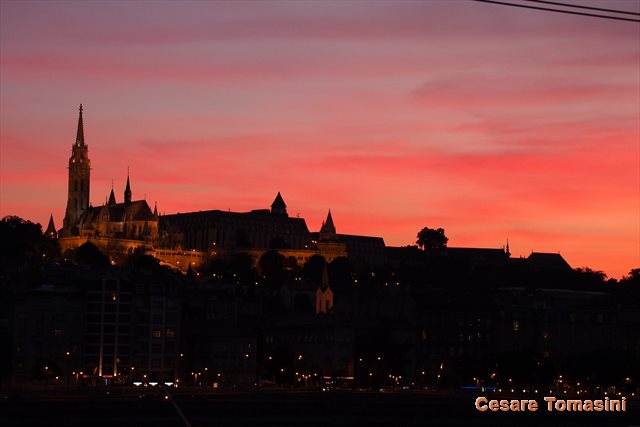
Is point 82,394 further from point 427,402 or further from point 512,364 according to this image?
point 512,364

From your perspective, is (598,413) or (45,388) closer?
(598,413)

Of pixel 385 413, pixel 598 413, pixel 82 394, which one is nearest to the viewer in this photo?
pixel 385 413

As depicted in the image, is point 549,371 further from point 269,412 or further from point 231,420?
point 231,420

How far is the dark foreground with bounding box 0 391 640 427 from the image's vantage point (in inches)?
4176

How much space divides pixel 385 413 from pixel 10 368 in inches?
3309

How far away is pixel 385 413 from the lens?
12062 cm

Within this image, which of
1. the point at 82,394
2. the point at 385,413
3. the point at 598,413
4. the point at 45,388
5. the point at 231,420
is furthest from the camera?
the point at 45,388

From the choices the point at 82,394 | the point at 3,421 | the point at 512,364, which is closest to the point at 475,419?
the point at 3,421

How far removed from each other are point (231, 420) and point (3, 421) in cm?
1506

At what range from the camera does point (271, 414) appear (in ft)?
387

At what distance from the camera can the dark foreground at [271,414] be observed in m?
106

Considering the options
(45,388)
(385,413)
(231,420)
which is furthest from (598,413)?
(45,388)

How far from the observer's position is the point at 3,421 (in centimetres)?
10550

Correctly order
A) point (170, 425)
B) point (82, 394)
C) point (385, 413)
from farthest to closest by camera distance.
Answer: point (82, 394) < point (385, 413) < point (170, 425)
